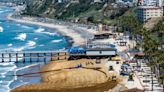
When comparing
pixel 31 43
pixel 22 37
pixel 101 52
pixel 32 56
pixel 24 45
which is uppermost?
pixel 22 37

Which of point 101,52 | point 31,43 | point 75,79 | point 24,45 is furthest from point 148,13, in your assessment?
point 75,79

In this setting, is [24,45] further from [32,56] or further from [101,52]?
[101,52]

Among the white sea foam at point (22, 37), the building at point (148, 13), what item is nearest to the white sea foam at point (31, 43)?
the white sea foam at point (22, 37)

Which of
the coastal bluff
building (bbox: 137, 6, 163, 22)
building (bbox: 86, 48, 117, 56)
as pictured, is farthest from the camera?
building (bbox: 137, 6, 163, 22)

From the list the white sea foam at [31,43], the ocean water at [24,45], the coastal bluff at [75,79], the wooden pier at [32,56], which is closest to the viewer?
the coastal bluff at [75,79]

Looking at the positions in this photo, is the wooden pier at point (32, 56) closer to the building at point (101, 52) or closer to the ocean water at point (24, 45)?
the ocean water at point (24, 45)

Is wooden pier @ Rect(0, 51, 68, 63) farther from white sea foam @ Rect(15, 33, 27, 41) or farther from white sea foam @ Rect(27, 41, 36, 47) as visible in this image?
white sea foam @ Rect(15, 33, 27, 41)

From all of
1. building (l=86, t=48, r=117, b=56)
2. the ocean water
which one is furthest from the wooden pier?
building (l=86, t=48, r=117, b=56)
